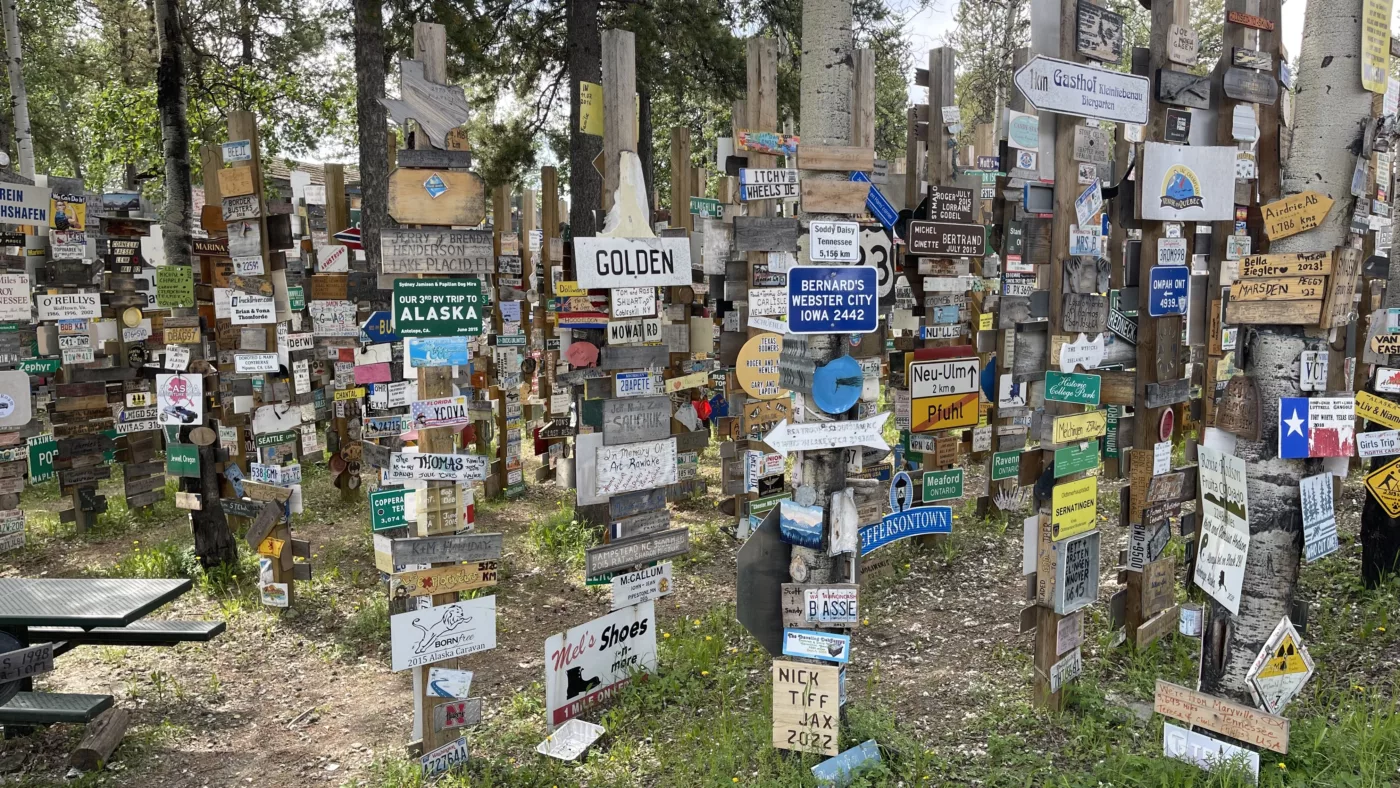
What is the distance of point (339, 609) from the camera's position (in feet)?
22.7

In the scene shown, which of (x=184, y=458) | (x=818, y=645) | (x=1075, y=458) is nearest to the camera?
(x=818, y=645)

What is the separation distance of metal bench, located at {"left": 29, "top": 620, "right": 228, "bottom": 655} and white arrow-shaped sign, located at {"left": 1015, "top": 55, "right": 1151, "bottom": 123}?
→ 522 cm

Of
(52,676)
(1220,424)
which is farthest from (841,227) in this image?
(52,676)

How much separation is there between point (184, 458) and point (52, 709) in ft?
9.59

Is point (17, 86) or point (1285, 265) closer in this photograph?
point (1285, 265)

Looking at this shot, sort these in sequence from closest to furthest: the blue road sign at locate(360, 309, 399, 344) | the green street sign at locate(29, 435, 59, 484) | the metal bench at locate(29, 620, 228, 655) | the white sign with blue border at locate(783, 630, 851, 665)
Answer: the white sign with blue border at locate(783, 630, 851, 665), the metal bench at locate(29, 620, 228, 655), the blue road sign at locate(360, 309, 399, 344), the green street sign at locate(29, 435, 59, 484)

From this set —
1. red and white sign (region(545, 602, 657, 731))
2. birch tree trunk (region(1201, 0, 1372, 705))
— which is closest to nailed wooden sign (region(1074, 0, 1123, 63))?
birch tree trunk (region(1201, 0, 1372, 705))

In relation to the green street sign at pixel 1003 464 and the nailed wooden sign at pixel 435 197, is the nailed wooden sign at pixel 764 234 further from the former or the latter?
the green street sign at pixel 1003 464

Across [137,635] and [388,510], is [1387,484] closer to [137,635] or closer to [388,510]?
[388,510]

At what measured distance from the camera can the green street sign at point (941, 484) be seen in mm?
7082

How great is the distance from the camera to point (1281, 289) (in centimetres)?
362

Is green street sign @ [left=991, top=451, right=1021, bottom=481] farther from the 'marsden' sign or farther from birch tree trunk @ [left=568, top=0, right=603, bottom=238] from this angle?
birch tree trunk @ [left=568, top=0, right=603, bottom=238]

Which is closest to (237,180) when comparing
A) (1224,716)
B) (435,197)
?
(435,197)

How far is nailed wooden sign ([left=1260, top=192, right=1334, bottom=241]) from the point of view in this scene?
11.7ft
